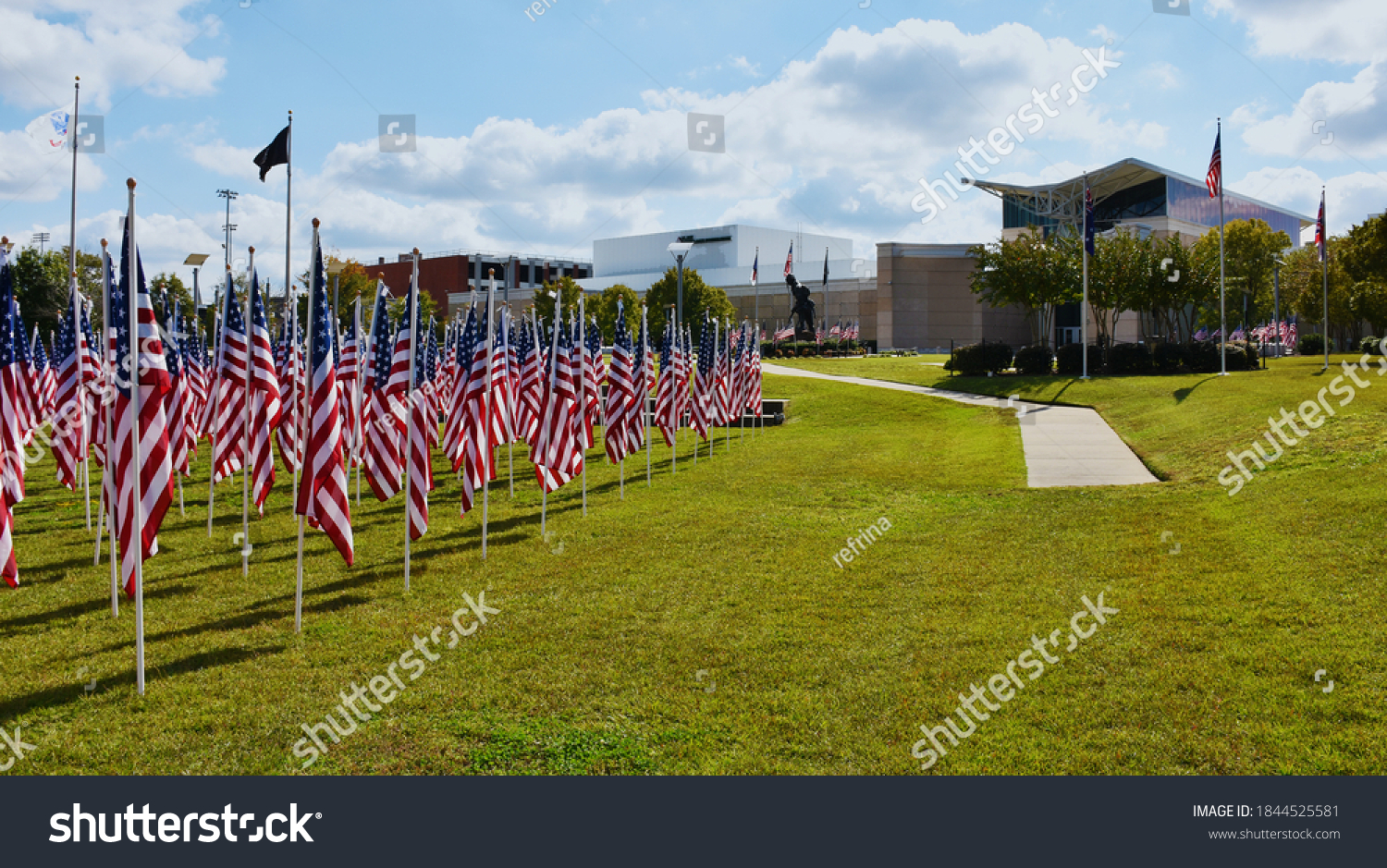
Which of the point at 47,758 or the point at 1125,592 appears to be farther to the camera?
the point at 1125,592

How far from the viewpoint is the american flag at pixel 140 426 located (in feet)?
28.0

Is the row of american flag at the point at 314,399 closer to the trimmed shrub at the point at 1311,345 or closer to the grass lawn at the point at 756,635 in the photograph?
the grass lawn at the point at 756,635

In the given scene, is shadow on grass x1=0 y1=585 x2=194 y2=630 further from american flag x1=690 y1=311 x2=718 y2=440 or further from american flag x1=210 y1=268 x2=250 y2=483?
american flag x1=690 y1=311 x2=718 y2=440

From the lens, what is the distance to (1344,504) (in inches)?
503

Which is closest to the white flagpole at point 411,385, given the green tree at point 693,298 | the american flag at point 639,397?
the american flag at point 639,397

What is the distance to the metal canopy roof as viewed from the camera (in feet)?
243

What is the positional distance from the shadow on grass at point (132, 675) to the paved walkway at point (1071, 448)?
44.8ft

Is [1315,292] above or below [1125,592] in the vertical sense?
above

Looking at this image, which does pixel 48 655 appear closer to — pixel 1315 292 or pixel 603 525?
Result: pixel 603 525

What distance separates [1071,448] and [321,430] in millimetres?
17906

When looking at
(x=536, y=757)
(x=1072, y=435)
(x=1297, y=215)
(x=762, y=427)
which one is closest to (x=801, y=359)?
(x=762, y=427)

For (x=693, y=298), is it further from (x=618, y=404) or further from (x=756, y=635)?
(x=756, y=635)

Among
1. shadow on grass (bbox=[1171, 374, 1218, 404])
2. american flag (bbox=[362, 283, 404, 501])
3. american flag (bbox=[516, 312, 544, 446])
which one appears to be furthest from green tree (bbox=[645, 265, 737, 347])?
american flag (bbox=[362, 283, 404, 501])

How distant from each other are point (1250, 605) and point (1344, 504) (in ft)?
14.8
